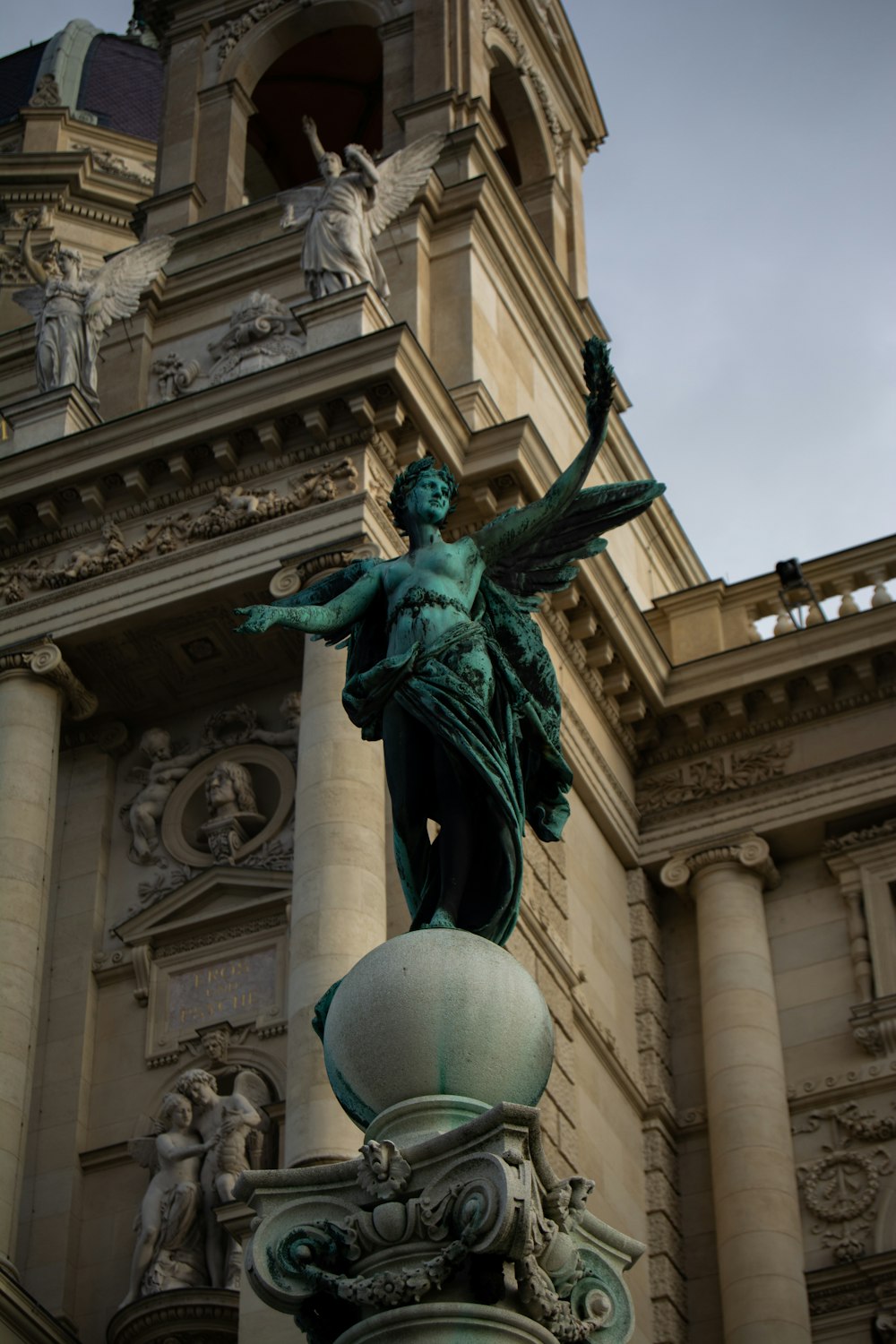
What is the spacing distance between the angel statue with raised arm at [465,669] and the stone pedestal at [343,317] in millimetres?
10238

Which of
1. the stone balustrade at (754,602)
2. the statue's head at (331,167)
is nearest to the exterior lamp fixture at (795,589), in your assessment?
the stone balustrade at (754,602)

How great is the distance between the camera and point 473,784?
7555mm

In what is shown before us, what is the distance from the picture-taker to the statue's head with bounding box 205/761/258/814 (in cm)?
1795

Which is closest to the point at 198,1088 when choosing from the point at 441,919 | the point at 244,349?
the point at 244,349

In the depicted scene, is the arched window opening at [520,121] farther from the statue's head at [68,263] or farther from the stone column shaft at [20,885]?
the stone column shaft at [20,885]

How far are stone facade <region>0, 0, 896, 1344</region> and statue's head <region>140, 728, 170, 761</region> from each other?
0.02 m

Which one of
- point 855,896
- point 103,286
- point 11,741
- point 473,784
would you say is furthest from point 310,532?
point 473,784

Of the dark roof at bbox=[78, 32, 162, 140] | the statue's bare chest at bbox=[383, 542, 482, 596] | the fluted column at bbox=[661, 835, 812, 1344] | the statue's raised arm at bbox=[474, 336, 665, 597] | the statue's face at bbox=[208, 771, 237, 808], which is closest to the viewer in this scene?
the statue's bare chest at bbox=[383, 542, 482, 596]

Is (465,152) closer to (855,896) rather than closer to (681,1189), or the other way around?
(855,896)

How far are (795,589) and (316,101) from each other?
9.64m

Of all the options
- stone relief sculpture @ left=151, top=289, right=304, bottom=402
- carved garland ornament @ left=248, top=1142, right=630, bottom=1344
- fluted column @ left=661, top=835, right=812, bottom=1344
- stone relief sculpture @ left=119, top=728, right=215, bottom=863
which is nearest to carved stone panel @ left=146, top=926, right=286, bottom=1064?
stone relief sculpture @ left=119, top=728, right=215, bottom=863

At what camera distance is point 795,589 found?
2223 cm

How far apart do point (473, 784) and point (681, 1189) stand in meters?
12.7

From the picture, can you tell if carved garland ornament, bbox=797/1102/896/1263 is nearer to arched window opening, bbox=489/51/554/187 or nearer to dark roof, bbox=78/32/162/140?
arched window opening, bbox=489/51/554/187
